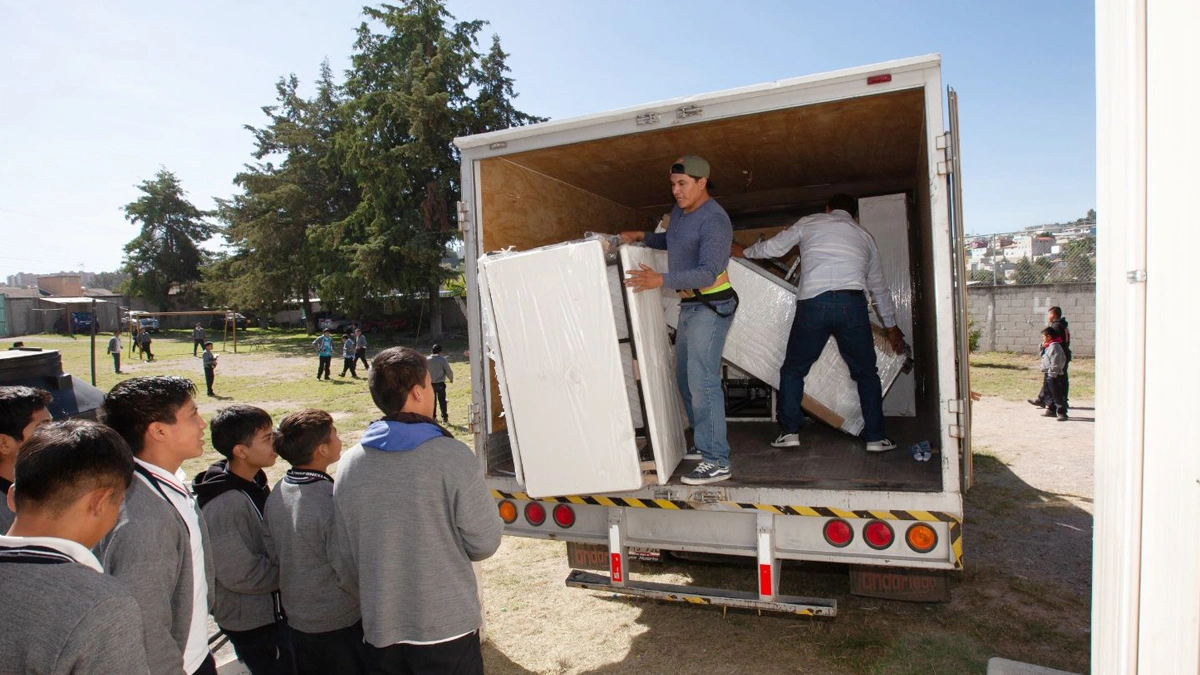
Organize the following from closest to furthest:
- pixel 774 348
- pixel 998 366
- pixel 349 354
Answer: pixel 774 348 → pixel 998 366 → pixel 349 354

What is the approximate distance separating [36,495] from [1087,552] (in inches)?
225

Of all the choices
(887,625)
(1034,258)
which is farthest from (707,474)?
(1034,258)

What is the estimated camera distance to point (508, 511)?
12.0 ft

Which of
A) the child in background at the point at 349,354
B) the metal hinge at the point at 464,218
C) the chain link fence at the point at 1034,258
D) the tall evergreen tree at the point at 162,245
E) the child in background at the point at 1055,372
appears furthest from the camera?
the tall evergreen tree at the point at 162,245

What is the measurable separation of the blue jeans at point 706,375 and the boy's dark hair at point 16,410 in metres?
2.67

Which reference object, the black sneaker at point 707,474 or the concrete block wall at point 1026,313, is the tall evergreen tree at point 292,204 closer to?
the concrete block wall at point 1026,313

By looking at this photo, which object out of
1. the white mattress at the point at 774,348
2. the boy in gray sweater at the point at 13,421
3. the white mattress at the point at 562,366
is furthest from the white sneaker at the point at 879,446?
the boy in gray sweater at the point at 13,421

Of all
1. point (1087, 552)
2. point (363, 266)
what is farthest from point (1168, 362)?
point (363, 266)

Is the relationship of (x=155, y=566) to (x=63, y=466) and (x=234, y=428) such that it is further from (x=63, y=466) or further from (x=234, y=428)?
(x=234, y=428)

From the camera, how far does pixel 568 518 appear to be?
346cm

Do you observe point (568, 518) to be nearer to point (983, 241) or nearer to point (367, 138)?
point (983, 241)

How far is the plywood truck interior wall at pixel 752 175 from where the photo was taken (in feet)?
12.5

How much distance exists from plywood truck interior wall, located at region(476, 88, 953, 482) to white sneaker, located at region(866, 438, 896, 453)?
0.35 metres

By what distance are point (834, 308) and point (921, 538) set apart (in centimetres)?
144
